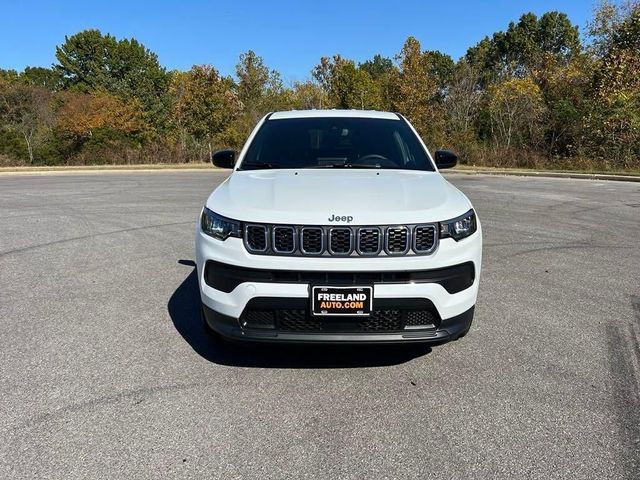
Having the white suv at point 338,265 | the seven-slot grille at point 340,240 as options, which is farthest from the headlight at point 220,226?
the seven-slot grille at point 340,240

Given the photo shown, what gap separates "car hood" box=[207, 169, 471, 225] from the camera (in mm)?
3160

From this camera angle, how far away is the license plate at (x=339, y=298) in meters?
3.04

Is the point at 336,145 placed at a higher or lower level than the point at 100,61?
lower

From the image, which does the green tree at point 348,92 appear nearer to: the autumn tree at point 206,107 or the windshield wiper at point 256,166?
the autumn tree at point 206,107

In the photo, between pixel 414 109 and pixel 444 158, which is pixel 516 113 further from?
pixel 444 158

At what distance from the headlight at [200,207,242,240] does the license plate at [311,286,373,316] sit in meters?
0.61

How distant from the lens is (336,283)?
10.0ft

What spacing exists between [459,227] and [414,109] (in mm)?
25566

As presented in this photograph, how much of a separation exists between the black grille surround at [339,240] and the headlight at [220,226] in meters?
0.19

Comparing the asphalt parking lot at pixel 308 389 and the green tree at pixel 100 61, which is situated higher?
the green tree at pixel 100 61

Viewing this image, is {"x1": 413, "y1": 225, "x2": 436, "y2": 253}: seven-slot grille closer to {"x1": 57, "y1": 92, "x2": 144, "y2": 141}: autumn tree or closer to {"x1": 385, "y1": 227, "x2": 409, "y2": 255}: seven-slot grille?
{"x1": 385, "y1": 227, "x2": 409, "y2": 255}: seven-slot grille

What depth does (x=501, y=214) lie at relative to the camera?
33.7 feet

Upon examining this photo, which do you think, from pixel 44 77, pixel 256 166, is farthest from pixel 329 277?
pixel 44 77

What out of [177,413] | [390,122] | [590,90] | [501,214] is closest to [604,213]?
[501,214]
